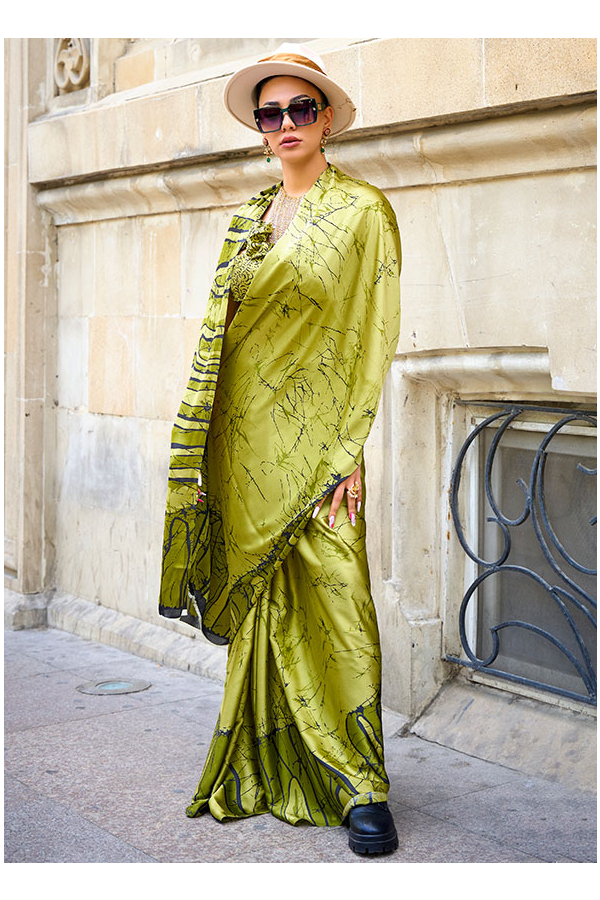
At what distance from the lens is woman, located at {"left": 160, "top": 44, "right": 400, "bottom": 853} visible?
3.45 meters

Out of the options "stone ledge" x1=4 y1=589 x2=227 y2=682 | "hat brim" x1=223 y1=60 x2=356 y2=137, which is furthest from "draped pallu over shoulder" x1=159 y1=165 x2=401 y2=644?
"stone ledge" x1=4 y1=589 x2=227 y2=682

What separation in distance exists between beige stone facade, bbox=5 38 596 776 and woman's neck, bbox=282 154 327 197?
2.49ft

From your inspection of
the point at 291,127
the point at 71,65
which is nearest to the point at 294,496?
the point at 291,127

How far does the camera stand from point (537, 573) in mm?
4324

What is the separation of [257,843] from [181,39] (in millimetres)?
3808

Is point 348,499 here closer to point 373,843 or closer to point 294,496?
point 294,496

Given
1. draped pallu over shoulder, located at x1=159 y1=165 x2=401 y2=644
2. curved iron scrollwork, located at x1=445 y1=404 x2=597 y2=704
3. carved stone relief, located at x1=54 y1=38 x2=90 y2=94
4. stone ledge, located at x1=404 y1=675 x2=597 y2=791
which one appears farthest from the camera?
carved stone relief, located at x1=54 y1=38 x2=90 y2=94

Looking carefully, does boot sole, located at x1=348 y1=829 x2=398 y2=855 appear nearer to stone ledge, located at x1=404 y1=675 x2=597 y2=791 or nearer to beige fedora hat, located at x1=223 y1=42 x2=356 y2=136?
stone ledge, located at x1=404 y1=675 x2=597 y2=791

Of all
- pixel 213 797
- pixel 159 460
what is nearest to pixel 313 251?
pixel 213 797

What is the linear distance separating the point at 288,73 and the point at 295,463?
109 cm

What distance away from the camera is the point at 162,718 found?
15.6ft

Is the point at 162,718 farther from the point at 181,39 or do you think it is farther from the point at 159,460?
the point at 181,39

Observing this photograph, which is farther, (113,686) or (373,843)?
(113,686)

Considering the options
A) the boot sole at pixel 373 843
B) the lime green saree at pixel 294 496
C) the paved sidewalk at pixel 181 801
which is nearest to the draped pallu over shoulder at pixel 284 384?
the lime green saree at pixel 294 496
